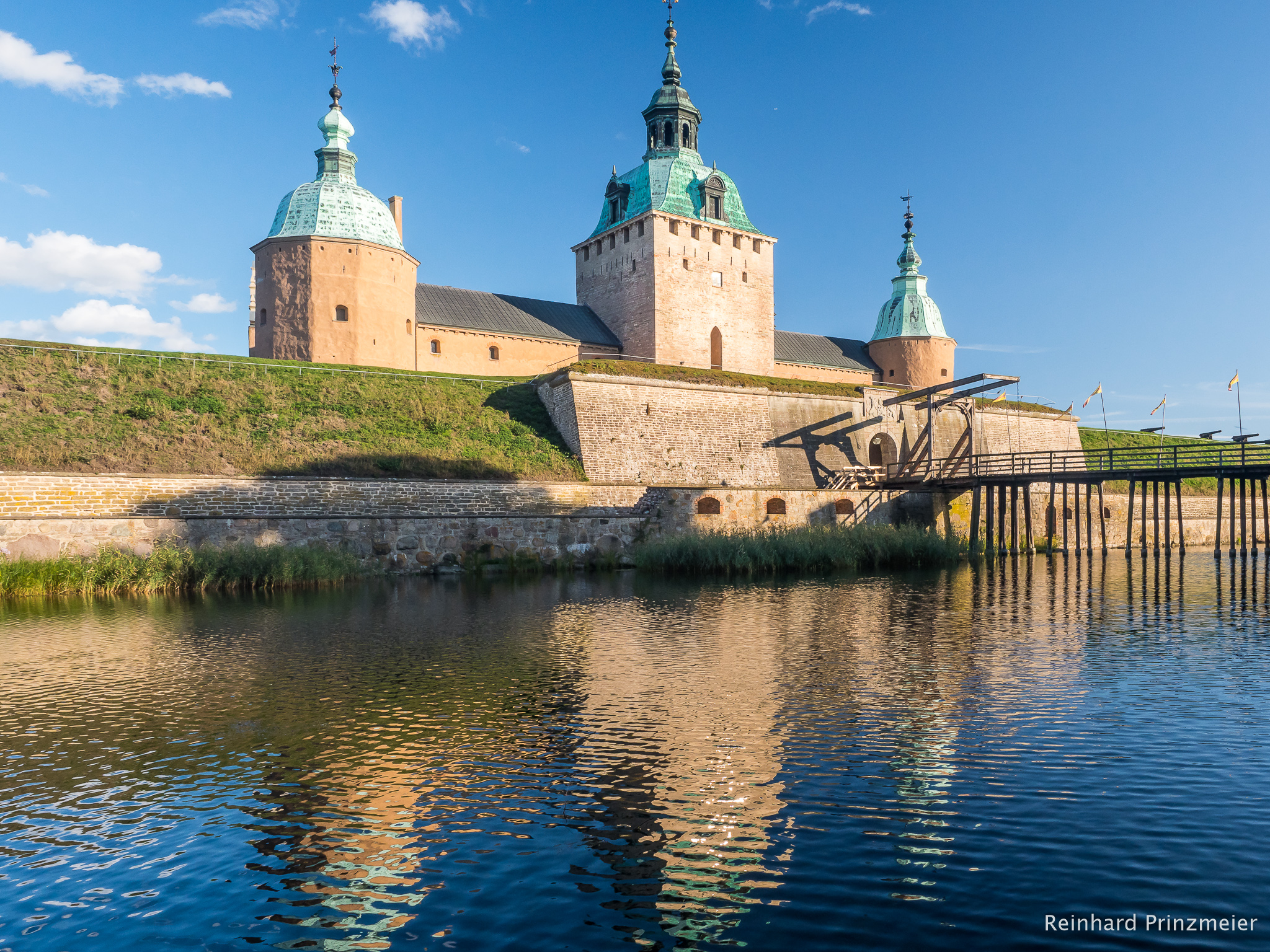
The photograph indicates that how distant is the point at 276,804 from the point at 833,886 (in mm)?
4087

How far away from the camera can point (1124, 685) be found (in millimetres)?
8961

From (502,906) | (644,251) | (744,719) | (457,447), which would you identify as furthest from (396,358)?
(502,906)

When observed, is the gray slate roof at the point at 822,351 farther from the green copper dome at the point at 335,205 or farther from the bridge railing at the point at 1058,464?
the green copper dome at the point at 335,205

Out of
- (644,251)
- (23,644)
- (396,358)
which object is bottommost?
(23,644)

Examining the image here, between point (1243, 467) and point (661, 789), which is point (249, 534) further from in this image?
point (1243, 467)

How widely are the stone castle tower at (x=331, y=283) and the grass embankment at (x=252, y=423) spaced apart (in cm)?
420

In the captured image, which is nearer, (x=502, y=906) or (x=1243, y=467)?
(x=502, y=906)

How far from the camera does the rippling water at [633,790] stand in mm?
4348

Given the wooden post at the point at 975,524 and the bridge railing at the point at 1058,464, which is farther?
the wooden post at the point at 975,524

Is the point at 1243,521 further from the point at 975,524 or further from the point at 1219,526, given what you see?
the point at 975,524

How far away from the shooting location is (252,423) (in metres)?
26.2

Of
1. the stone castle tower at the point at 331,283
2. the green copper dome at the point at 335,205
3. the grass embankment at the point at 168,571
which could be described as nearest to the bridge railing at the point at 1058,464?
the grass embankment at the point at 168,571

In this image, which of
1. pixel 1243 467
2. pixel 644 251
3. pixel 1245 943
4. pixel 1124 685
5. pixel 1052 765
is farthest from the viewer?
pixel 644 251

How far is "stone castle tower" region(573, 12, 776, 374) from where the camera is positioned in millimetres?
42625
